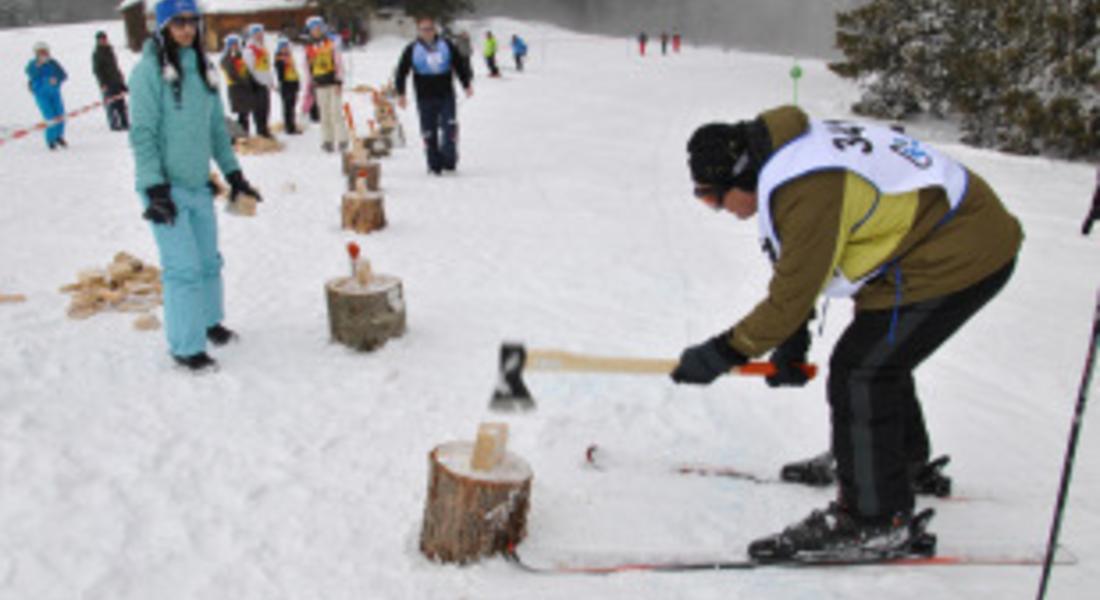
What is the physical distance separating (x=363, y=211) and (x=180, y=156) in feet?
10.9

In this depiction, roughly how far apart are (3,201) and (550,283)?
267 inches

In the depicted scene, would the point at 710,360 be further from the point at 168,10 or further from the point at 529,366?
the point at 168,10

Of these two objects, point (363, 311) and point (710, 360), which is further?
point (363, 311)

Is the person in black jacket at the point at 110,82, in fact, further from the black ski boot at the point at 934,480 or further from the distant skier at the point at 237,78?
the black ski boot at the point at 934,480

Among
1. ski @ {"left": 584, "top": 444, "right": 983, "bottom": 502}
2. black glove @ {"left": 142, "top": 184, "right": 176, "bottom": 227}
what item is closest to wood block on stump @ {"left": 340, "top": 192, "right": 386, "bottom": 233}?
black glove @ {"left": 142, "top": 184, "right": 176, "bottom": 227}

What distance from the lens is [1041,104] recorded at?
47.4 ft

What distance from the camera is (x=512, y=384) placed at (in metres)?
2.77

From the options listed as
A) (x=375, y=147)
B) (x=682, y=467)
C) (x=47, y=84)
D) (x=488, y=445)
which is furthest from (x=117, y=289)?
(x=47, y=84)

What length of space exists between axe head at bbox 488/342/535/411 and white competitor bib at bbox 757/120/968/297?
97cm

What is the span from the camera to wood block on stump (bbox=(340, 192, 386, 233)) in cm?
758

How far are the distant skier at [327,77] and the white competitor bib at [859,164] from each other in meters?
10.7

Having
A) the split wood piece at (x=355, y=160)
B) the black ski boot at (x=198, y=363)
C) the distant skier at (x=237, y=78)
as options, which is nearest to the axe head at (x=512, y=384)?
the black ski boot at (x=198, y=363)

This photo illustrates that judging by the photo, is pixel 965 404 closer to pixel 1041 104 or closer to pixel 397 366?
pixel 397 366

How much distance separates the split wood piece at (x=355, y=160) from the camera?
28.9 ft
